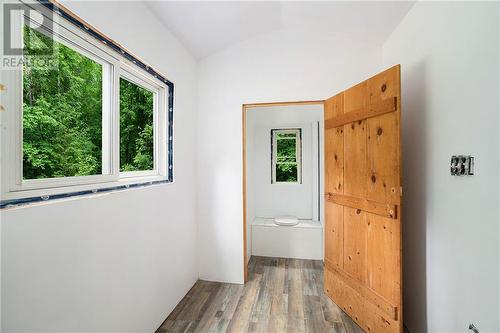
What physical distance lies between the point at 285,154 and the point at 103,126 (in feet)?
10.6

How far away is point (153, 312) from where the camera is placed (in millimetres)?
1801

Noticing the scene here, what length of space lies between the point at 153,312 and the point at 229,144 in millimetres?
1721

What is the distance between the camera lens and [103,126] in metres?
1.49

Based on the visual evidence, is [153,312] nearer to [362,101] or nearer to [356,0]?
[362,101]

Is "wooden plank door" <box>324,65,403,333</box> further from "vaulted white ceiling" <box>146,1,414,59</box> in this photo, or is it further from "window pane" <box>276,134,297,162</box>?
"window pane" <box>276,134,297,162</box>

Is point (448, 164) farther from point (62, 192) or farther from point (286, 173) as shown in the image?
point (286, 173)

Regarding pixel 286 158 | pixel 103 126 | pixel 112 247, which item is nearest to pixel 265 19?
pixel 103 126

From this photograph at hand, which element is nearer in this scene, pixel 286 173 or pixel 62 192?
pixel 62 192

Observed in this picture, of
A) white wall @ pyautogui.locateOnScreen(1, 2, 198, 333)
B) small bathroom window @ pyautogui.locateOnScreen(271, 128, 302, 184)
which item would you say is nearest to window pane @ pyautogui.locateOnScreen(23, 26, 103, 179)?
white wall @ pyautogui.locateOnScreen(1, 2, 198, 333)

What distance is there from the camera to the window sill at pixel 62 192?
922 millimetres

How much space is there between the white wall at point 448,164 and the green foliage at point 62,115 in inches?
84.9

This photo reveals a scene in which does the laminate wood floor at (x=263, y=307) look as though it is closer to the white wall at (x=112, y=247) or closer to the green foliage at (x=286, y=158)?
the white wall at (x=112, y=247)

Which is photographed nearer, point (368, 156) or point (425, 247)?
point (425, 247)

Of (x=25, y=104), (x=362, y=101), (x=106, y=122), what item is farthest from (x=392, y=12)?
(x=25, y=104)
